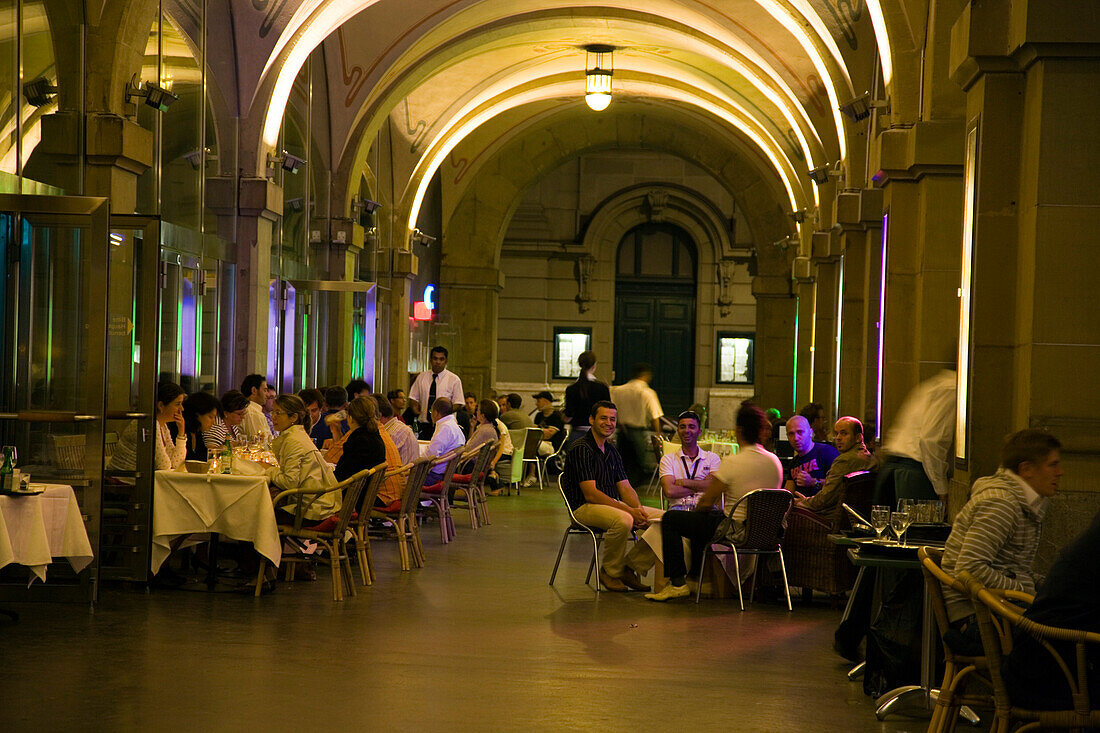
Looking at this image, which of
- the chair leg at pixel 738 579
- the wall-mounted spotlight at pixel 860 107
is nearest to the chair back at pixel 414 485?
the chair leg at pixel 738 579

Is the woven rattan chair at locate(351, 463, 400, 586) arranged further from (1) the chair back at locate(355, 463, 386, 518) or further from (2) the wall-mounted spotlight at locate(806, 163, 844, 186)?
(2) the wall-mounted spotlight at locate(806, 163, 844, 186)

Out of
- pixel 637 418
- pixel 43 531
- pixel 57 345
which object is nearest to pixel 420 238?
pixel 637 418

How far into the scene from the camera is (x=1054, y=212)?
15.8 feet

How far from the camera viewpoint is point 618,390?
12289 millimetres

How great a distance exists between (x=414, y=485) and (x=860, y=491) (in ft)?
9.39

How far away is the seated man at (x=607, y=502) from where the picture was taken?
298 inches

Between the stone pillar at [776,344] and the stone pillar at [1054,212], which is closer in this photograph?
the stone pillar at [1054,212]

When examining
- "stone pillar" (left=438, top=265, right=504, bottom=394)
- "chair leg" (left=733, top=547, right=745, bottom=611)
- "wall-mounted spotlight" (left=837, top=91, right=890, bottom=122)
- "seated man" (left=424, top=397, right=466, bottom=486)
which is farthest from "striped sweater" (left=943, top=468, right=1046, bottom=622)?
"stone pillar" (left=438, top=265, right=504, bottom=394)

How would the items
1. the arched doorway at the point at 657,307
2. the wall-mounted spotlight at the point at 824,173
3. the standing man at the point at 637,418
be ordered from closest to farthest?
the standing man at the point at 637,418 < the wall-mounted spotlight at the point at 824,173 < the arched doorway at the point at 657,307

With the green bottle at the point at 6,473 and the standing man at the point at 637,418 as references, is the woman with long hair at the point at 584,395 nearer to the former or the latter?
the standing man at the point at 637,418

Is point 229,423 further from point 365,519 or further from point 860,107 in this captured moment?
point 860,107

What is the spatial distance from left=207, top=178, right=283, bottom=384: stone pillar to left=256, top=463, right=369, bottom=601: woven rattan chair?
16.7ft

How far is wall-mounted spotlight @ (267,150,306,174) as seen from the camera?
40.4 ft

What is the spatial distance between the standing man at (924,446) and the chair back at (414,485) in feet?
10.8
